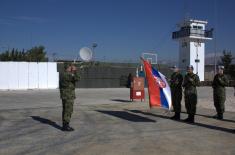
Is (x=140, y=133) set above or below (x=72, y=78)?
below

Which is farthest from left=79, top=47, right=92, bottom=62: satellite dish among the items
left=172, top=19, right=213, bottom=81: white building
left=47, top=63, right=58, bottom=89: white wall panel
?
left=172, top=19, right=213, bottom=81: white building

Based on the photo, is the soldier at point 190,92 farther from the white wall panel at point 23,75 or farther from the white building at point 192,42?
the white building at point 192,42

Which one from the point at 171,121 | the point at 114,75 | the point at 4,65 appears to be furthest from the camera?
the point at 114,75

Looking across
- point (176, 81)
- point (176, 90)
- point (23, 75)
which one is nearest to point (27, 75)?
point (23, 75)

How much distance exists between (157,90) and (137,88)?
7.66m

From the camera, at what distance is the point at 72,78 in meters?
11.4

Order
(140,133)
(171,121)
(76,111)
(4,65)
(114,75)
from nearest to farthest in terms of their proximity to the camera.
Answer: (140,133), (171,121), (76,111), (4,65), (114,75)

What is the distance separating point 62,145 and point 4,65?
24.4m

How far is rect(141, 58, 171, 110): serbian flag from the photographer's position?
14.2 metres

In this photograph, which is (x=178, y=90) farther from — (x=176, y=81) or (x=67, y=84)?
(x=67, y=84)

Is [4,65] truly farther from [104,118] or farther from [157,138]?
[157,138]

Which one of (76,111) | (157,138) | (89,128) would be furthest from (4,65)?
(157,138)

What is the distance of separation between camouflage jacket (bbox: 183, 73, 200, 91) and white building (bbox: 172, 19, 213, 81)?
145ft

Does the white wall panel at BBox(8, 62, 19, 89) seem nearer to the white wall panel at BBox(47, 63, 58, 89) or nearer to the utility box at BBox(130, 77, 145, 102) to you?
the white wall panel at BBox(47, 63, 58, 89)
